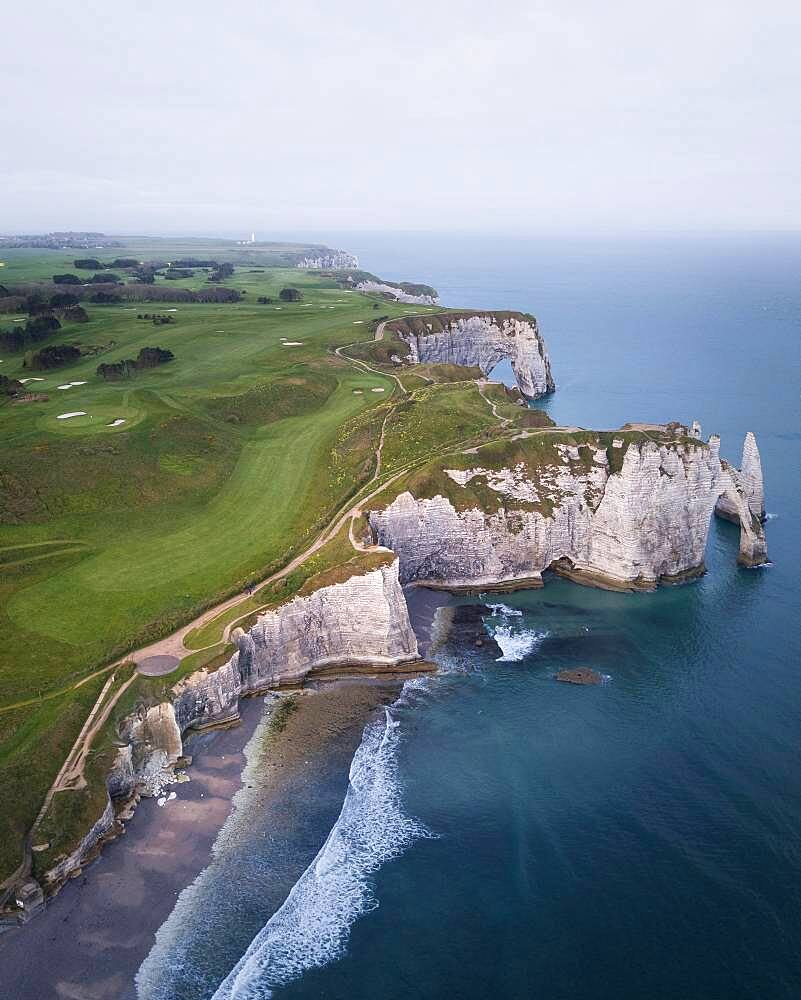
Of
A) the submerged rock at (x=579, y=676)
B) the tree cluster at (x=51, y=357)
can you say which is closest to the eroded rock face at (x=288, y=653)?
the submerged rock at (x=579, y=676)

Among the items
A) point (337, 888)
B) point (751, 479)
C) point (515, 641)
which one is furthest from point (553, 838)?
point (751, 479)

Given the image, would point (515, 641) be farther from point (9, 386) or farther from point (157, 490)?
point (9, 386)

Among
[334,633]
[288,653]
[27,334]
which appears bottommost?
[288,653]

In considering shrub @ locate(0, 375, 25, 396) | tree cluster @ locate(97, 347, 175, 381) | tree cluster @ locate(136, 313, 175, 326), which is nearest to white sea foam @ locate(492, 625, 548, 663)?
tree cluster @ locate(97, 347, 175, 381)

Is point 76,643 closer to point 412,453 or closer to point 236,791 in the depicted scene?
point 236,791

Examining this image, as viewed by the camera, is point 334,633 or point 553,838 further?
point 334,633

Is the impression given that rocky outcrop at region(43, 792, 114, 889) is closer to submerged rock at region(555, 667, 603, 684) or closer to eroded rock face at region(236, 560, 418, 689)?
eroded rock face at region(236, 560, 418, 689)

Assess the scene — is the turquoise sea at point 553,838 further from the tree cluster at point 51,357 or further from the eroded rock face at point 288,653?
the tree cluster at point 51,357
